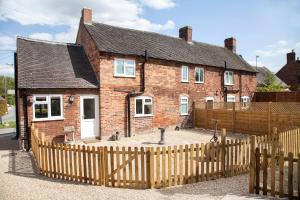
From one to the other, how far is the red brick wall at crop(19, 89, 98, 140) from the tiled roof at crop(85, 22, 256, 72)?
356 centimetres

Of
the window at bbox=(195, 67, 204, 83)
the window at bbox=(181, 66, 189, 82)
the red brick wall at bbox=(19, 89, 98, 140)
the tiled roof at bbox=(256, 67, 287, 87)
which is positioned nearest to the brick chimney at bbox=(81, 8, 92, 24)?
the red brick wall at bbox=(19, 89, 98, 140)

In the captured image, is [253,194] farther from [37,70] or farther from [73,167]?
[37,70]

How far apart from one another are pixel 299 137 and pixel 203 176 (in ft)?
17.8

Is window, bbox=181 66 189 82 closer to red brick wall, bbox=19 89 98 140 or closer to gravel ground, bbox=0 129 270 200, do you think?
red brick wall, bbox=19 89 98 140

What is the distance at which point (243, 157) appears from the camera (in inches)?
356

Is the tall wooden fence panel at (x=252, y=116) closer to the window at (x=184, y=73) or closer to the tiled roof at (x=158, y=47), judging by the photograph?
the window at (x=184, y=73)

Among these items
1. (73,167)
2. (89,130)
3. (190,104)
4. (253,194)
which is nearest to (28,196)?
(73,167)

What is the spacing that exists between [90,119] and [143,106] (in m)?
4.24

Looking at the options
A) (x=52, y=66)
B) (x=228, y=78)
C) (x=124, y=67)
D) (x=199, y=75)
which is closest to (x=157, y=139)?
(x=124, y=67)

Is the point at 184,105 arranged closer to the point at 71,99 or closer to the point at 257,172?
the point at 71,99

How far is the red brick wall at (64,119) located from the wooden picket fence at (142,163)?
5553mm

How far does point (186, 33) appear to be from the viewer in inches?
1041

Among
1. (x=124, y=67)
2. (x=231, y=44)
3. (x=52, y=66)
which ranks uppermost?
(x=231, y=44)

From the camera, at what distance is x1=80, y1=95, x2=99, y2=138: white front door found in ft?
53.1
